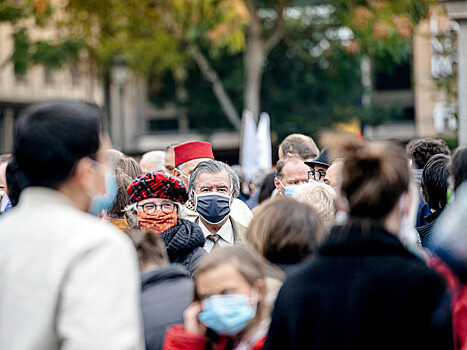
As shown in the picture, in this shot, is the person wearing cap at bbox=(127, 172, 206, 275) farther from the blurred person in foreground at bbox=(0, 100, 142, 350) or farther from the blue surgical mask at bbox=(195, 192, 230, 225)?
the blurred person in foreground at bbox=(0, 100, 142, 350)

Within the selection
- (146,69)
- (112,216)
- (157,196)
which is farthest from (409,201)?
(146,69)

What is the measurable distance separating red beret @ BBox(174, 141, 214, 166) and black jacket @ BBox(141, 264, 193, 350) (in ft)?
12.7

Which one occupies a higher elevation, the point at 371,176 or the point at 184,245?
the point at 371,176

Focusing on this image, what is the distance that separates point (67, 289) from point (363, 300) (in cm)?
98

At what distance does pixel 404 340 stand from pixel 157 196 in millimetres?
2830

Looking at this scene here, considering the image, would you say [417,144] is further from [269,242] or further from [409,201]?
[409,201]

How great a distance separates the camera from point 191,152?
7.68m

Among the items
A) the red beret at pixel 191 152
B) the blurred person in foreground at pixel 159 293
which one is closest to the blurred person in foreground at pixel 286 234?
the blurred person in foreground at pixel 159 293

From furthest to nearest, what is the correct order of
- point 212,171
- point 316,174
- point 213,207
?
point 316,174 < point 212,171 < point 213,207

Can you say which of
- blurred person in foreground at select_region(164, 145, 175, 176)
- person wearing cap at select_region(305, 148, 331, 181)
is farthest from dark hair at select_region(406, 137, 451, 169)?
blurred person in foreground at select_region(164, 145, 175, 176)

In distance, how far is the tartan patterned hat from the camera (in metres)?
5.35

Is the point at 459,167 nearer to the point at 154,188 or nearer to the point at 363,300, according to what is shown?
the point at 363,300

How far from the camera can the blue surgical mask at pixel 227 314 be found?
10.2 ft

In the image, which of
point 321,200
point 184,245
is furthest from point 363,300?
point 184,245
